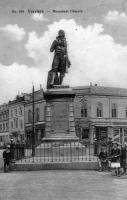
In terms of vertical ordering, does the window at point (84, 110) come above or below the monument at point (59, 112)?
above

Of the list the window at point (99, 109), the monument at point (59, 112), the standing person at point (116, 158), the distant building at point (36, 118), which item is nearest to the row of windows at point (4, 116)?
the distant building at point (36, 118)

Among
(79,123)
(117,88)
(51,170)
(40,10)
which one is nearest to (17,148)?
(51,170)

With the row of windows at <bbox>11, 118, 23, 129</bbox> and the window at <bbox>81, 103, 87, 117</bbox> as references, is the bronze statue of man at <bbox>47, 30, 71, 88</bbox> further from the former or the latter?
the row of windows at <bbox>11, 118, 23, 129</bbox>

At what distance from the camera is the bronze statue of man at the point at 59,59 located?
18.3 metres

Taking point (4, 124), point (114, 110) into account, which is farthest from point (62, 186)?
point (4, 124)

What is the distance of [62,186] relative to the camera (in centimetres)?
1083

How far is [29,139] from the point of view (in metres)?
65.1

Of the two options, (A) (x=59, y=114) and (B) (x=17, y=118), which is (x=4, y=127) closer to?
(B) (x=17, y=118)

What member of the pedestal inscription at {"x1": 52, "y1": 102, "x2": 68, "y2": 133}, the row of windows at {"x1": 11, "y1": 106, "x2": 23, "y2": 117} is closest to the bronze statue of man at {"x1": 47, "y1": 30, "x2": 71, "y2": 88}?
the pedestal inscription at {"x1": 52, "y1": 102, "x2": 68, "y2": 133}

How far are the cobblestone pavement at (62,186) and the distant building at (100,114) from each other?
1670 inches

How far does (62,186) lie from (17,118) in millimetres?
61640

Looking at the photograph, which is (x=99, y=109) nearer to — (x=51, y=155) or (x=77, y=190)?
(x=51, y=155)

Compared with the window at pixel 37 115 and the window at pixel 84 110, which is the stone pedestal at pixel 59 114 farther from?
the window at pixel 37 115

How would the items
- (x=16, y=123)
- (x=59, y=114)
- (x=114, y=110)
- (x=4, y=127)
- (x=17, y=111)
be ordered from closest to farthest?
(x=59, y=114) < (x=114, y=110) < (x=16, y=123) < (x=17, y=111) < (x=4, y=127)
